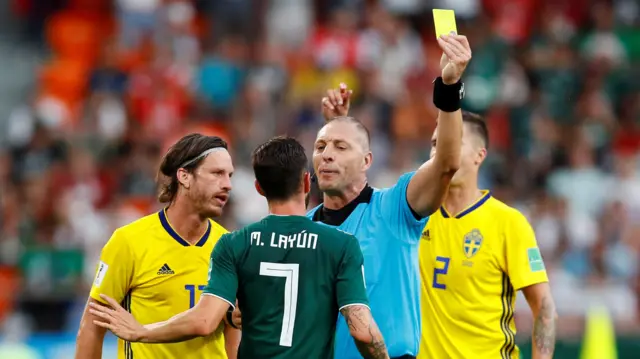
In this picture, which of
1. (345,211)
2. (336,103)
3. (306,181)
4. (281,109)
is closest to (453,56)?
(306,181)

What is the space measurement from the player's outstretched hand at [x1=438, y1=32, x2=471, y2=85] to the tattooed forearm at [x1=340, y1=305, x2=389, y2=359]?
1.22 metres

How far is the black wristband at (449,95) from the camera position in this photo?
5.54m

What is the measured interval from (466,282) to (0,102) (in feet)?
41.5

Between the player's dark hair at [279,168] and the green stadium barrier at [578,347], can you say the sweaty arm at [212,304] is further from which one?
the green stadium barrier at [578,347]

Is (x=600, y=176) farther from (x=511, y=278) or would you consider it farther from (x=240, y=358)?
(x=240, y=358)

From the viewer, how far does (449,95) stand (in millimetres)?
5559

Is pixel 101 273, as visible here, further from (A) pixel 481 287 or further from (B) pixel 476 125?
(B) pixel 476 125

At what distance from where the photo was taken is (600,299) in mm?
12148

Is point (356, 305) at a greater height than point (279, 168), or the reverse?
point (279, 168)

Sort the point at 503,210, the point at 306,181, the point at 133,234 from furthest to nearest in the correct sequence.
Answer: the point at 503,210 < the point at 133,234 < the point at 306,181

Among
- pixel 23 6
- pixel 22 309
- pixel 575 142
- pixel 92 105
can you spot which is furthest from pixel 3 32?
pixel 575 142

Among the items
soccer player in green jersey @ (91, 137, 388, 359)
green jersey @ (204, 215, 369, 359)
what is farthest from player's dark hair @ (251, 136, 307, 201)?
green jersey @ (204, 215, 369, 359)

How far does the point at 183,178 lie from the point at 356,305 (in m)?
1.56

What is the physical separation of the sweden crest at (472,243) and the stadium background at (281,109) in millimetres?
4755
